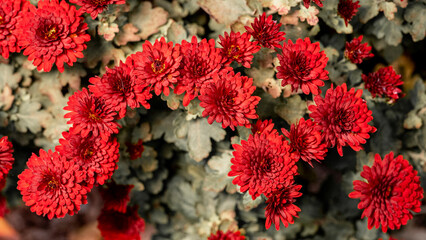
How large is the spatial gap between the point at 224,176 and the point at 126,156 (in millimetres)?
434

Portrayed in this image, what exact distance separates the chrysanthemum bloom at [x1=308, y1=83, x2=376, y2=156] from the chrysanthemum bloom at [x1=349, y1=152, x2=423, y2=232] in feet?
0.49

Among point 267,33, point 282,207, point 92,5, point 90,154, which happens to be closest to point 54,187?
point 90,154

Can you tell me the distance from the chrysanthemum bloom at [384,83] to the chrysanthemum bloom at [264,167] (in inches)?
20.0

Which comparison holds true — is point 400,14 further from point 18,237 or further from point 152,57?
point 18,237

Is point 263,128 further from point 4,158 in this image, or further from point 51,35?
point 4,158

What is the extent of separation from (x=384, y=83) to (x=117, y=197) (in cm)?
113

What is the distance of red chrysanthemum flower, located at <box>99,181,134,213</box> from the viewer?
1.46 meters

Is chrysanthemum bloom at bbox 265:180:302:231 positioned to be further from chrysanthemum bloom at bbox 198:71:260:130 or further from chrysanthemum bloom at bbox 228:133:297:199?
chrysanthemum bloom at bbox 198:71:260:130

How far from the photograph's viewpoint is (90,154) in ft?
3.58

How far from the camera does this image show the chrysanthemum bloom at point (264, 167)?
101cm

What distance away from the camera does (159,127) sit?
151 cm

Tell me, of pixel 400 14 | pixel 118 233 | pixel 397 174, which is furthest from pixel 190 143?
pixel 400 14

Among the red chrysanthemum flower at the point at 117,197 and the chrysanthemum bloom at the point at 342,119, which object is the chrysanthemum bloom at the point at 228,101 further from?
the red chrysanthemum flower at the point at 117,197

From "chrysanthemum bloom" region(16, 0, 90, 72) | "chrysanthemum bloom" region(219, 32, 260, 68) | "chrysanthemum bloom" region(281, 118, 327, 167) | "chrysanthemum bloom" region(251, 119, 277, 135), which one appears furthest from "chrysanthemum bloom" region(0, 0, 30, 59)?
"chrysanthemum bloom" region(281, 118, 327, 167)
